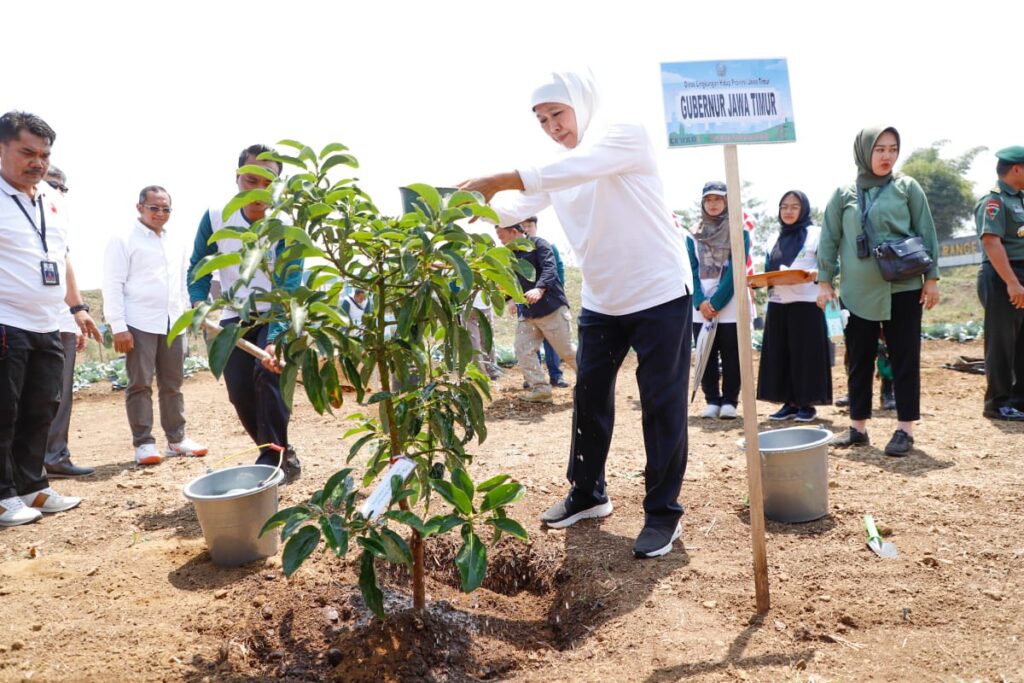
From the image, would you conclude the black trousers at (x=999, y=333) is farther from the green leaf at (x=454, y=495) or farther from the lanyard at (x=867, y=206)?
the green leaf at (x=454, y=495)

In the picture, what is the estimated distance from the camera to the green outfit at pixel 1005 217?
5.00m

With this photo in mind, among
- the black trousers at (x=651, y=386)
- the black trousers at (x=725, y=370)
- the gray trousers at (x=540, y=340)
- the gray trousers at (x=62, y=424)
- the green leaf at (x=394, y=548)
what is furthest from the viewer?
the gray trousers at (x=540, y=340)

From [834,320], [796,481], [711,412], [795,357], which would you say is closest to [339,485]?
[796,481]

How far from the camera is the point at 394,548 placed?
2.01m

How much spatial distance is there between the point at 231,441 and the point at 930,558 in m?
5.07

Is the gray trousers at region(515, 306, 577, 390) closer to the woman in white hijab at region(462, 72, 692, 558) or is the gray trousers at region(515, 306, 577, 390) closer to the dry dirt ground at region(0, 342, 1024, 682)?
the dry dirt ground at region(0, 342, 1024, 682)

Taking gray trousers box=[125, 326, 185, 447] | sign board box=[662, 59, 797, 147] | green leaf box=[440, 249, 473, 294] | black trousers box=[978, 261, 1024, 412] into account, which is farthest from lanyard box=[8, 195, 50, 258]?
black trousers box=[978, 261, 1024, 412]

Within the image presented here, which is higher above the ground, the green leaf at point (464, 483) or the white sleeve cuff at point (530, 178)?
the white sleeve cuff at point (530, 178)

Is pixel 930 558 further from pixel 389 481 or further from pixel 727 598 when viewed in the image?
pixel 389 481

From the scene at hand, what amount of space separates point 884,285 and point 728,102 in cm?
235

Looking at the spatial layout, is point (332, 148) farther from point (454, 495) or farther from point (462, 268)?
point (454, 495)

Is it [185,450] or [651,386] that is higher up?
[651,386]

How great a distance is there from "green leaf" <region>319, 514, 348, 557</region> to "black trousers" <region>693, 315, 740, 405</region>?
4.16 meters

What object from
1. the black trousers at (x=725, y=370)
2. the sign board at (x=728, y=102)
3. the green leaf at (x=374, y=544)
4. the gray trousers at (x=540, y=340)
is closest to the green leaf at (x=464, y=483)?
the green leaf at (x=374, y=544)
